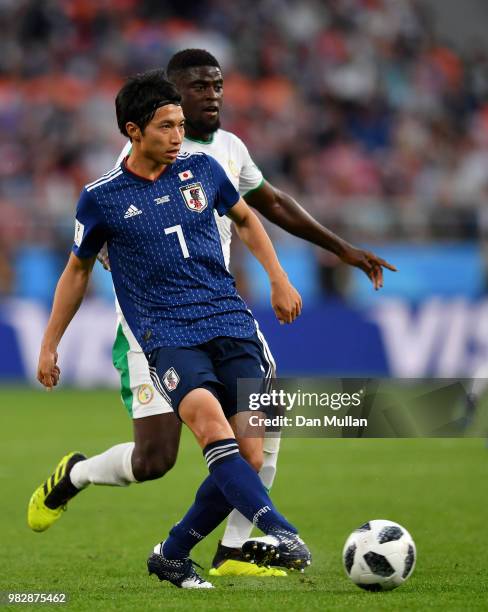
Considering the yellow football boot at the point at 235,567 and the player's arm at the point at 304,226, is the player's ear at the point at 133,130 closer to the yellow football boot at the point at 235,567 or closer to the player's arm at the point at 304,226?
the player's arm at the point at 304,226

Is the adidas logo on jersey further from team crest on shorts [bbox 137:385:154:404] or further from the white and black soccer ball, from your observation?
the white and black soccer ball

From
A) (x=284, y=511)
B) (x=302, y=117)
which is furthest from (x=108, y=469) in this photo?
(x=302, y=117)

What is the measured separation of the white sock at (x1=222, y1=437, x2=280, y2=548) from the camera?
19.4 ft

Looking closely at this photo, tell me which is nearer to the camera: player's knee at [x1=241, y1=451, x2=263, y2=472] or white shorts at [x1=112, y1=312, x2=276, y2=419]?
player's knee at [x1=241, y1=451, x2=263, y2=472]

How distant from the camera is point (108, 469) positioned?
6262 millimetres

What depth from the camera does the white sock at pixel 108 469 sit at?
6152mm

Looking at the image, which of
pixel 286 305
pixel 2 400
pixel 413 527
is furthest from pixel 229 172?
pixel 2 400

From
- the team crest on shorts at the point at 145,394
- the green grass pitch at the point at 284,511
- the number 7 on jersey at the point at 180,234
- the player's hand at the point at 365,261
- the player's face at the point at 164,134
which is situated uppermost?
the player's face at the point at 164,134

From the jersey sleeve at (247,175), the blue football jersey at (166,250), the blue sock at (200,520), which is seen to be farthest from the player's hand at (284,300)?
the jersey sleeve at (247,175)

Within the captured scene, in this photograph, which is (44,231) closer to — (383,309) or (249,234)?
(383,309)

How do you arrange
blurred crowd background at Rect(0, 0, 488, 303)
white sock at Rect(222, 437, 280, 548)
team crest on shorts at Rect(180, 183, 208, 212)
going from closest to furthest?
team crest on shorts at Rect(180, 183, 208, 212) < white sock at Rect(222, 437, 280, 548) < blurred crowd background at Rect(0, 0, 488, 303)

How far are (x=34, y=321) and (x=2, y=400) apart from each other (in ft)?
3.48

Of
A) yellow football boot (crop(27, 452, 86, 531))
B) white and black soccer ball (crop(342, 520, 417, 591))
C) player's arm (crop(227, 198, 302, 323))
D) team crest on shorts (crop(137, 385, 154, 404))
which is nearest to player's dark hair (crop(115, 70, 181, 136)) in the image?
player's arm (crop(227, 198, 302, 323))

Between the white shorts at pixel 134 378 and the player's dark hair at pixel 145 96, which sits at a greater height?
the player's dark hair at pixel 145 96
